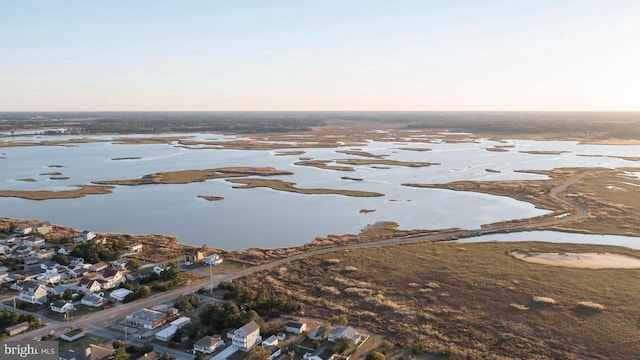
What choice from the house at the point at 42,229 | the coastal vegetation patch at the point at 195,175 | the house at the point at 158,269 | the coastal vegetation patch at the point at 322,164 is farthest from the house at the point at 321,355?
the coastal vegetation patch at the point at 322,164

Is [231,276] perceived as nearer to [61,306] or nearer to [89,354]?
[61,306]

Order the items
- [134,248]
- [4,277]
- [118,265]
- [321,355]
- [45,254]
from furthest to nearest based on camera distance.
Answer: [134,248] → [45,254] → [118,265] → [4,277] → [321,355]

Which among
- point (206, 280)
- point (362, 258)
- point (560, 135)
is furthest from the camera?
point (560, 135)

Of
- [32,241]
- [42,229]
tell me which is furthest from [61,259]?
[42,229]

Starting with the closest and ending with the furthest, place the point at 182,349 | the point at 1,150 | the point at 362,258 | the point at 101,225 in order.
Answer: the point at 182,349
the point at 362,258
the point at 101,225
the point at 1,150

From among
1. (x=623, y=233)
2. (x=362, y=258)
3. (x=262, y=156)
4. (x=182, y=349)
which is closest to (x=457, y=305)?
(x=362, y=258)

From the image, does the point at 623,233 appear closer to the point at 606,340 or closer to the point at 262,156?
the point at 606,340
